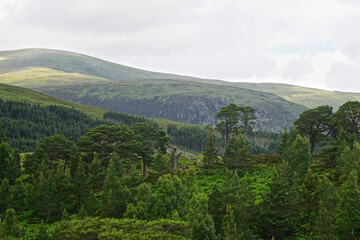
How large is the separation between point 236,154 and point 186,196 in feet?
83.0

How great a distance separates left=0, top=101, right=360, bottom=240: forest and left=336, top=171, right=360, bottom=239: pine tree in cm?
11

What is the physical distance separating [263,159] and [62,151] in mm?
53372

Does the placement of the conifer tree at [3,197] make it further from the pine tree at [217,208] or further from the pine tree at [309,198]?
the pine tree at [309,198]

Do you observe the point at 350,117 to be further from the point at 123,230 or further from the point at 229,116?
the point at 123,230

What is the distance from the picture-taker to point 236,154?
67.1 metres

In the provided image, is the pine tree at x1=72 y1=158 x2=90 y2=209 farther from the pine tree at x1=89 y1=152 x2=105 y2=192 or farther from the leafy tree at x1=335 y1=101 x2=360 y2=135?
the leafy tree at x1=335 y1=101 x2=360 y2=135

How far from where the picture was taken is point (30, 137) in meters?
163

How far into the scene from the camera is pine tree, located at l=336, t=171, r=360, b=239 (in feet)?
108

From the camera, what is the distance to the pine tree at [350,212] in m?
32.9

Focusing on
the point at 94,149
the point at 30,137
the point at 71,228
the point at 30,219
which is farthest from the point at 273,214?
the point at 30,137

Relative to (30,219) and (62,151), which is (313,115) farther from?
(30,219)

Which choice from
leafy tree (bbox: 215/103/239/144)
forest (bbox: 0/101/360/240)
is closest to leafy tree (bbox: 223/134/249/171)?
forest (bbox: 0/101/360/240)

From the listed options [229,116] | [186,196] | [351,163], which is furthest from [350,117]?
[186,196]

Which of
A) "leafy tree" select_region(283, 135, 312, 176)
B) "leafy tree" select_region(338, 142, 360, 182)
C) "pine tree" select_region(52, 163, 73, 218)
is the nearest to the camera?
"leafy tree" select_region(338, 142, 360, 182)
